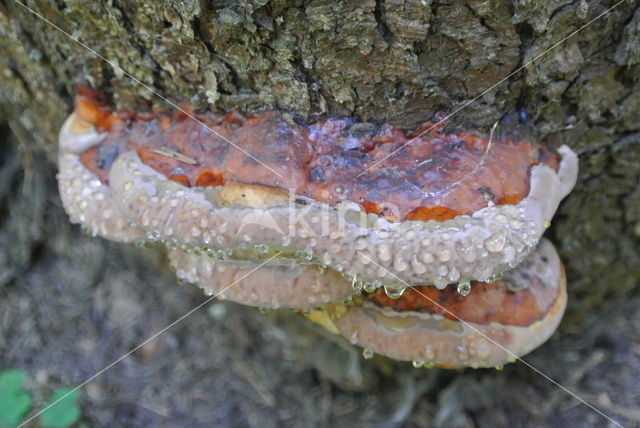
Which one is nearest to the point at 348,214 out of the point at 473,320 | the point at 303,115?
the point at 303,115

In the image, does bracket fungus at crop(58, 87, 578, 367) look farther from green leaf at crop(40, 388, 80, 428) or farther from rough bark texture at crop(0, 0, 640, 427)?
green leaf at crop(40, 388, 80, 428)

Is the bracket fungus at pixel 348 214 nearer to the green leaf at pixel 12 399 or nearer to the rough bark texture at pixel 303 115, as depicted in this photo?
the rough bark texture at pixel 303 115

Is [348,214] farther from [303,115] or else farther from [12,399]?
[12,399]

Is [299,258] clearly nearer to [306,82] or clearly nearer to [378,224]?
[378,224]

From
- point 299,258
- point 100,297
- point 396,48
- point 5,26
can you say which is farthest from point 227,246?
point 100,297

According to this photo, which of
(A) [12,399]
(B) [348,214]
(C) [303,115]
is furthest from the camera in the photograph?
(A) [12,399]

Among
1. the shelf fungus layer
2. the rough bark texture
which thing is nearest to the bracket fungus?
the shelf fungus layer
